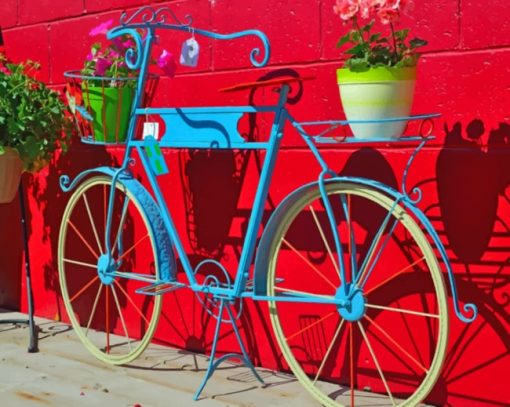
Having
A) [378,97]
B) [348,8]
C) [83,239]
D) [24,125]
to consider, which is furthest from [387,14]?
[83,239]

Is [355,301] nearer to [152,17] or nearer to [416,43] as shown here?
[416,43]

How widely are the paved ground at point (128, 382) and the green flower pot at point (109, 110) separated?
3.45ft

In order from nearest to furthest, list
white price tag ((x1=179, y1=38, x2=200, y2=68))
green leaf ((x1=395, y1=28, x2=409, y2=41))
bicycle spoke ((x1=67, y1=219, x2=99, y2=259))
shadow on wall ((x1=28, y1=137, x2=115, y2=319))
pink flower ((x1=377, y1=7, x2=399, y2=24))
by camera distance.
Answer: pink flower ((x1=377, y1=7, x2=399, y2=24))
green leaf ((x1=395, y1=28, x2=409, y2=41))
white price tag ((x1=179, y1=38, x2=200, y2=68))
bicycle spoke ((x1=67, y1=219, x2=99, y2=259))
shadow on wall ((x1=28, y1=137, x2=115, y2=319))

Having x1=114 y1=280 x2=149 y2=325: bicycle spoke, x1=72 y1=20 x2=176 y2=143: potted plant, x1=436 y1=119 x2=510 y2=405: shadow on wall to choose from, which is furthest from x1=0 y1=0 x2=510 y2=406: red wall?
x1=72 y1=20 x2=176 y2=143: potted plant

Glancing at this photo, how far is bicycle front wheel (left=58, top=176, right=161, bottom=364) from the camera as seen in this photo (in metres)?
4.23

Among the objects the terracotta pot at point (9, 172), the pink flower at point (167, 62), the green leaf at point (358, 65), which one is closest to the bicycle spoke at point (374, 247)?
the green leaf at point (358, 65)

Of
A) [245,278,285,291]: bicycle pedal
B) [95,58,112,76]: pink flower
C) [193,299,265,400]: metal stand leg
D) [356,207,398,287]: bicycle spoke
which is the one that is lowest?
[193,299,265,400]: metal stand leg

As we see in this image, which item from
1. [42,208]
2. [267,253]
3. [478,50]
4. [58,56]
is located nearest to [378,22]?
[478,50]

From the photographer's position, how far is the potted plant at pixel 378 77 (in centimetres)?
305

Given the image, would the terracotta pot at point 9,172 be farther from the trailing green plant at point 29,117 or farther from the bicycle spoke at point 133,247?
the bicycle spoke at point 133,247

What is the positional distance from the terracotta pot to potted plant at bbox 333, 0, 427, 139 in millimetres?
1802

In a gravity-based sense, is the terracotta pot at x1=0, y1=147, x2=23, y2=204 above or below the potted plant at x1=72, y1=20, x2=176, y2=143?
below

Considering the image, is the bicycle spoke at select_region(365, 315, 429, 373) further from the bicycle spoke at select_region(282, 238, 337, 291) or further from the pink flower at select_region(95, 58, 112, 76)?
the pink flower at select_region(95, 58, 112, 76)

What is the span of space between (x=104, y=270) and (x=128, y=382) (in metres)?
0.54
